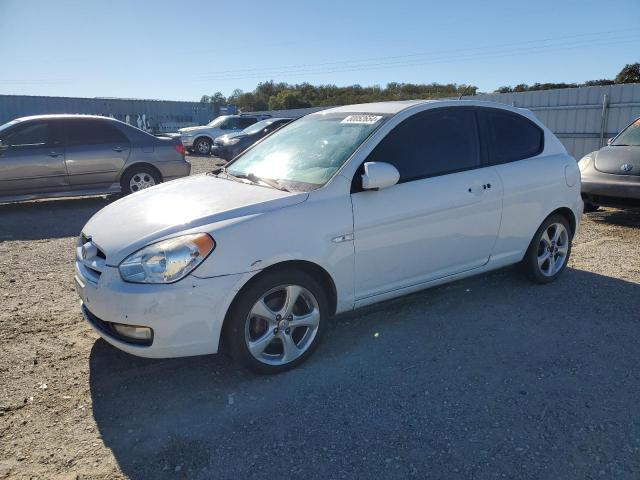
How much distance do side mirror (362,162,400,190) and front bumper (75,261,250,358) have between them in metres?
1.06

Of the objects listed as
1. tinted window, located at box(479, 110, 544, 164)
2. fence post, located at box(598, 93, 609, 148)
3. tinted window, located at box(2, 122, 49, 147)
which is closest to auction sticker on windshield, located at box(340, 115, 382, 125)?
tinted window, located at box(479, 110, 544, 164)

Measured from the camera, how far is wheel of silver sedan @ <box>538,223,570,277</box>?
4.86 metres

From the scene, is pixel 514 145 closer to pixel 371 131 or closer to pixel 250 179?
pixel 371 131

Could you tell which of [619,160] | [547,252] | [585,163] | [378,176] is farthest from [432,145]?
[585,163]

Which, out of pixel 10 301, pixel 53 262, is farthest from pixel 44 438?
pixel 53 262

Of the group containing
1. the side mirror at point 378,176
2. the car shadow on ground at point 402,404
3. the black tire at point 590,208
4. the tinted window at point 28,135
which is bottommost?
the black tire at point 590,208

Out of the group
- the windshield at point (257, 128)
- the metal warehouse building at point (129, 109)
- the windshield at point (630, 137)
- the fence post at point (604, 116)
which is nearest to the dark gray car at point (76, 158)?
the windshield at point (257, 128)

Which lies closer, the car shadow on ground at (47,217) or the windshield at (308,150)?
the windshield at (308,150)

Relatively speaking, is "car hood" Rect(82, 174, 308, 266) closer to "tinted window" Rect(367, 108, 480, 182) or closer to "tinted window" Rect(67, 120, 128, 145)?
"tinted window" Rect(367, 108, 480, 182)

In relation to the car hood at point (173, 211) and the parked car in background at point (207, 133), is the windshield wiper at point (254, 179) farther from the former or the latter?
the parked car in background at point (207, 133)

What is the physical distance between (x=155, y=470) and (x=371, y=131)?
2604 mm

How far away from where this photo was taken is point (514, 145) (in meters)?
4.54

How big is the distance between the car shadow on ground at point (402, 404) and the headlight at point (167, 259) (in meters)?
0.78

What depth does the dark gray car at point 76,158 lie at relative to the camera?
8.41 m
